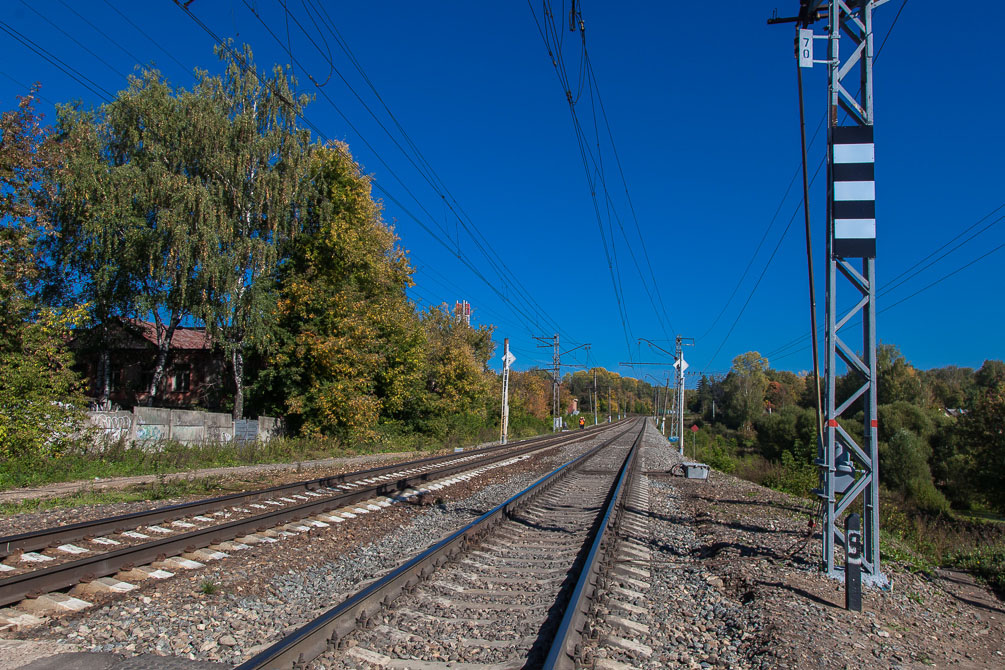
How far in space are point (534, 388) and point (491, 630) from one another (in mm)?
62777

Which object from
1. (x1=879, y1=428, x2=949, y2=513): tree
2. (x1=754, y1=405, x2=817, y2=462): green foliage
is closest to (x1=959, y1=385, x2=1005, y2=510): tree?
(x1=879, y1=428, x2=949, y2=513): tree

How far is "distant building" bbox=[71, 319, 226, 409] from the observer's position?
105ft

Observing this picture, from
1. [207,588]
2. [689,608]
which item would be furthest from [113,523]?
[689,608]

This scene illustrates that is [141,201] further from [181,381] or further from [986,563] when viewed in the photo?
[986,563]

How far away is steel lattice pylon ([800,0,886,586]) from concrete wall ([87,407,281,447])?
1829 cm

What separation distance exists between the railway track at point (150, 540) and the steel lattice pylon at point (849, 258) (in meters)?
7.24

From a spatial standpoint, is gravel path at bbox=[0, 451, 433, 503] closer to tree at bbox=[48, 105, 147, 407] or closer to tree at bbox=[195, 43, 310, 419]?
tree at bbox=[195, 43, 310, 419]

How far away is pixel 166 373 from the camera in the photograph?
33062 millimetres

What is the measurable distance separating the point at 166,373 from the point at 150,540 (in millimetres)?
29201

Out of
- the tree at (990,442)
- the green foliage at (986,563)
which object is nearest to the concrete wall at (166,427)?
the green foliage at (986,563)

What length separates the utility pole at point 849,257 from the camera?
22.4 feet

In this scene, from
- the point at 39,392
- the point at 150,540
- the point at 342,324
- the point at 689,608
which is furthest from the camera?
the point at 342,324

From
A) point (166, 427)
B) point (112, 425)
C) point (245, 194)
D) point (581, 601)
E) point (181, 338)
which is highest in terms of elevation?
point (245, 194)

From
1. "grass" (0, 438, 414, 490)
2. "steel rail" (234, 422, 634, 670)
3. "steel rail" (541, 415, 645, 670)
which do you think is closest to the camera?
"steel rail" (234, 422, 634, 670)
